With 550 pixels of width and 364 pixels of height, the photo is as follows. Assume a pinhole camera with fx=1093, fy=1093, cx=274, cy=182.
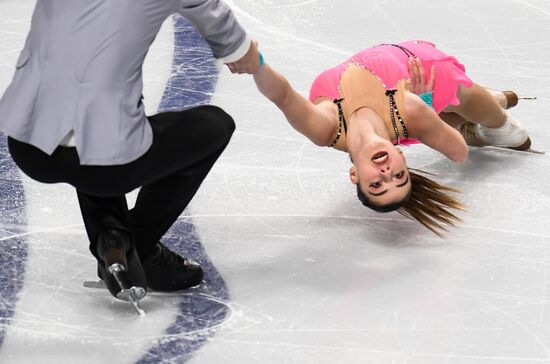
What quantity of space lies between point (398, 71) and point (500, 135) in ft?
1.99

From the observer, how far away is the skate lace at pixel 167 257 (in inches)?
123

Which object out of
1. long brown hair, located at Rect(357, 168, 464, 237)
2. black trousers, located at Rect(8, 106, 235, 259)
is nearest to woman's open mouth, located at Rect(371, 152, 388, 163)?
long brown hair, located at Rect(357, 168, 464, 237)

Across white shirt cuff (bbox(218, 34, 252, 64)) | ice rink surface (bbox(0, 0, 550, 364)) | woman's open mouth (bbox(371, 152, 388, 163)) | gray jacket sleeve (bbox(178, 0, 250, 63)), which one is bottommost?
ice rink surface (bbox(0, 0, 550, 364))

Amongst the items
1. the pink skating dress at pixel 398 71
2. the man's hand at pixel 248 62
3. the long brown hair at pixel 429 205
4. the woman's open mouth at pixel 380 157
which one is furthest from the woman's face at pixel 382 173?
the man's hand at pixel 248 62

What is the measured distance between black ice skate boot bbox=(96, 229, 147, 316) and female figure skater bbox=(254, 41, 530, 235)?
2.27 feet

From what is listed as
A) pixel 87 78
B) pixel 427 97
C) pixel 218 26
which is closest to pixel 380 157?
pixel 427 97

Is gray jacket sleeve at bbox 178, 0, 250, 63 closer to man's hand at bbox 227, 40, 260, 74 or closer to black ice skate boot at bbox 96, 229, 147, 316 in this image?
man's hand at bbox 227, 40, 260, 74

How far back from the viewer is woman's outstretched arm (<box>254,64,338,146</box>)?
3318 mm

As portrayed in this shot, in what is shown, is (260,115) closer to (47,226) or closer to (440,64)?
(440,64)

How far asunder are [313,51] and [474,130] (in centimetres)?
121

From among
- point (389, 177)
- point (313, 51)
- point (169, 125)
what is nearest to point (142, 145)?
point (169, 125)

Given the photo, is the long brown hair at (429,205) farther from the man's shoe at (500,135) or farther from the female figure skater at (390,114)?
the man's shoe at (500,135)

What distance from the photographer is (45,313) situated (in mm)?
3023

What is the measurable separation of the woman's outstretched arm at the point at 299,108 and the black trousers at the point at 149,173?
364 millimetres
